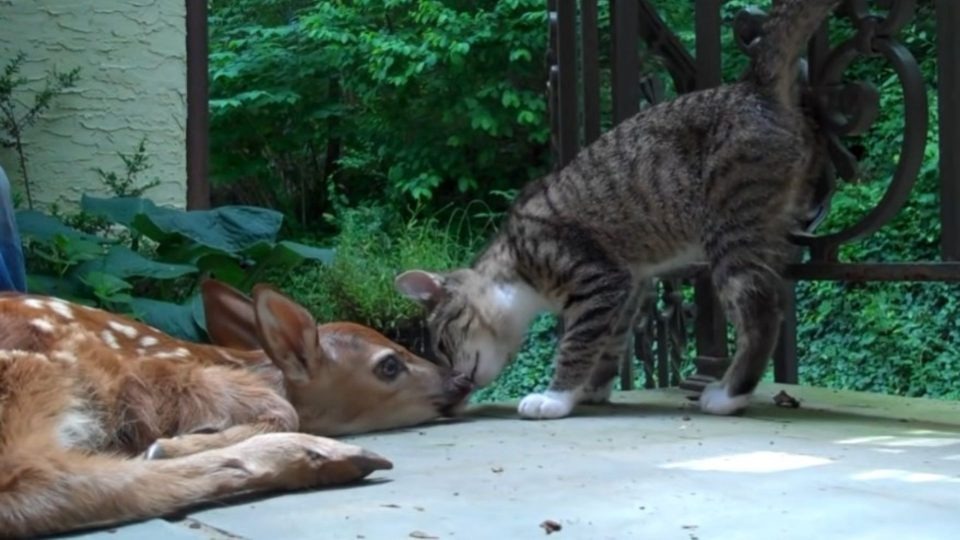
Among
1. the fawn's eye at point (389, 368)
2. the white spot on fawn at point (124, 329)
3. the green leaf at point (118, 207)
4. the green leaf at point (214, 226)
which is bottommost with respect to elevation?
the fawn's eye at point (389, 368)

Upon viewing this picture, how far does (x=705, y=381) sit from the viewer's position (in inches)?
174

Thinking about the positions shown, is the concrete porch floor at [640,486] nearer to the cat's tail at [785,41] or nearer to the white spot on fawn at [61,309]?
the white spot on fawn at [61,309]

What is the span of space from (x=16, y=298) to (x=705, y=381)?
241 centimetres

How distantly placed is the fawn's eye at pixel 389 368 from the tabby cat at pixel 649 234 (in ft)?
1.79

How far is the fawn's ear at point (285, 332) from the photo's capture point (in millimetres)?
3266

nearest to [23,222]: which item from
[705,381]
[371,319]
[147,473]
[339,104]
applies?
[371,319]

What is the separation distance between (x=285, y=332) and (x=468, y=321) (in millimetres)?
1172

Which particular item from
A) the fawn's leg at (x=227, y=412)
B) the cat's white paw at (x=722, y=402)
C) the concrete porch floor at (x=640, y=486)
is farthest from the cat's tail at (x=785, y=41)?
the fawn's leg at (x=227, y=412)

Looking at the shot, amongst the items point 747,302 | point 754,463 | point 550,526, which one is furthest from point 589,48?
point 550,526

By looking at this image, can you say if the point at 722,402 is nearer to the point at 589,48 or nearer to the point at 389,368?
the point at 389,368

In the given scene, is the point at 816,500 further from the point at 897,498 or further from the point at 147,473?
the point at 147,473

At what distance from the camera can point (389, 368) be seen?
360 centimetres

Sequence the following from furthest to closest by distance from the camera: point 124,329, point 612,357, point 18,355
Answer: point 612,357 < point 124,329 < point 18,355

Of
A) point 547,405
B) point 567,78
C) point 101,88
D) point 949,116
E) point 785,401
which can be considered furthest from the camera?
point 101,88
